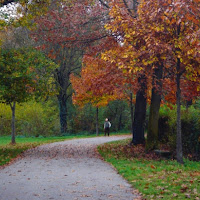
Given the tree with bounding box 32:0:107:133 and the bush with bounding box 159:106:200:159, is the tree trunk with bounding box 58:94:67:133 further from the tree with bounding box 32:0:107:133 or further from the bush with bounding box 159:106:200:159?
the bush with bounding box 159:106:200:159

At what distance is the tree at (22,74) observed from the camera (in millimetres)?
14914

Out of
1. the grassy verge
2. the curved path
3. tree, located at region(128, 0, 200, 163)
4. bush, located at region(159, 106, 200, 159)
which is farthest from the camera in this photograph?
bush, located at region(159, 106, 200, 159)

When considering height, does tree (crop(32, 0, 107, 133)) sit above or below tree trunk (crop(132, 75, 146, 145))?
above

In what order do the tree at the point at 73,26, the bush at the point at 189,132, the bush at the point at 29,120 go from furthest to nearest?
1. the bush at the point at 29,120
2. the tree at the point at 73,26
3. the bush at the point at 189,132

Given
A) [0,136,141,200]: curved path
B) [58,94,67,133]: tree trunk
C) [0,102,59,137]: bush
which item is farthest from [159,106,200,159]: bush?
[58,94,67,133]: tree trunk

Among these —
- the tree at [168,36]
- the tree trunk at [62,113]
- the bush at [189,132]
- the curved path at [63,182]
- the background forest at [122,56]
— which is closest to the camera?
the curved path at [63,182]

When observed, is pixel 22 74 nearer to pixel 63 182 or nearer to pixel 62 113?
pixel 63 182

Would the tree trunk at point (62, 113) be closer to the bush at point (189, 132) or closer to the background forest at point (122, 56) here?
the background forest at point (122, 56)

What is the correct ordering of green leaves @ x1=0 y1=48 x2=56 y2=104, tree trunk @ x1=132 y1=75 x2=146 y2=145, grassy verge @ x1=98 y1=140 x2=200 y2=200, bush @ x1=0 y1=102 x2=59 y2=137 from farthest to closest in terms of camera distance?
1. bush @ x1=0 y1=102 x2=59 y2=137
2. tree trunk @ x1=132 y1=75 x2=146 y2=145
3. green leaves @ x1=0 y1=48 x2=56 y2=104
4. grassy verge @ x1=98 y1=140 x2=200 y2=200

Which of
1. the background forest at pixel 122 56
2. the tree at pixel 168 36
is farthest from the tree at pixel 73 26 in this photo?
the tree at pixel 168 36

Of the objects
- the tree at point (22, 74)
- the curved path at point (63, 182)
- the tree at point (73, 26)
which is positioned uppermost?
the tree at point (73, 26)

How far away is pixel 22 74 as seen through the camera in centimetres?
1489

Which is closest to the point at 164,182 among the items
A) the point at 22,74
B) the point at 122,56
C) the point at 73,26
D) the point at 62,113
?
the point at 122,56

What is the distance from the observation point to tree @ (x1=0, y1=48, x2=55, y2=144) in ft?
48.9
